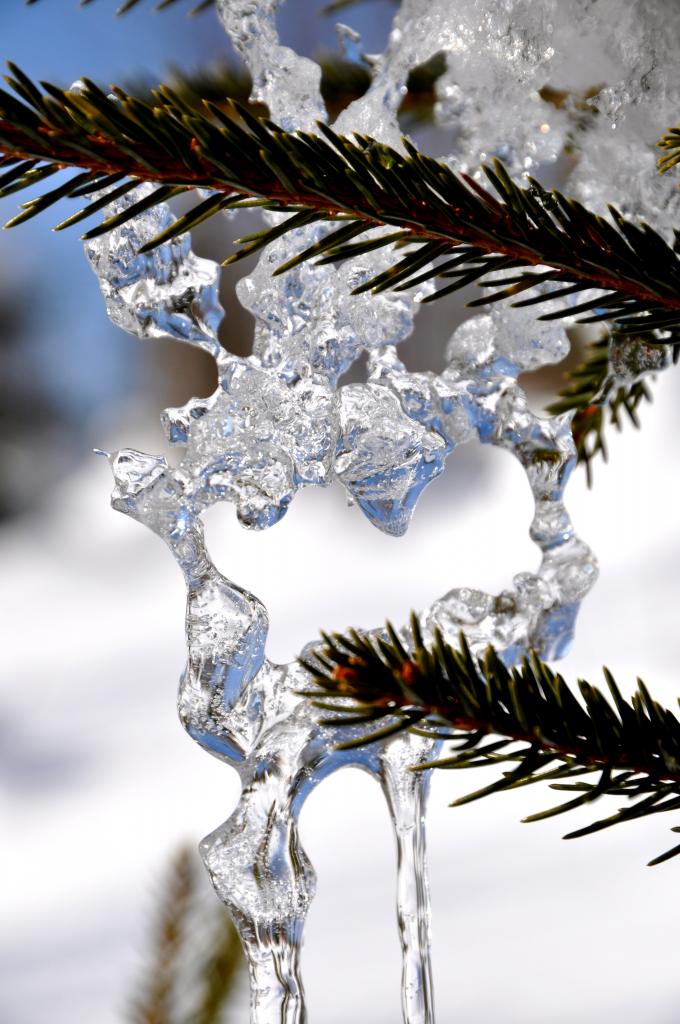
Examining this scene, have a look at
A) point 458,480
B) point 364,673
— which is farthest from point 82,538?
point 364,673

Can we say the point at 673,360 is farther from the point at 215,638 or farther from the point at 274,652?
the point at 274,652

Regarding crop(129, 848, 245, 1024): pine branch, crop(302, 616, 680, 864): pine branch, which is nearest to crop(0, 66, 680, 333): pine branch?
crop(302, 616, 680, 864): pine branch

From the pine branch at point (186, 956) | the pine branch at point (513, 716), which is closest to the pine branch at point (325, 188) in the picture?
the pine branch at point (513, 716)

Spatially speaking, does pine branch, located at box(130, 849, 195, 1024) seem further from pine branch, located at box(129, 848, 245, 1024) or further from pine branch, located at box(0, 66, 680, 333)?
pine branch, located at box(0, 66, 680, 333)

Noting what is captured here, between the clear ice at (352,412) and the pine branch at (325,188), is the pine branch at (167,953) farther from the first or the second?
the pine branch at (325,188)

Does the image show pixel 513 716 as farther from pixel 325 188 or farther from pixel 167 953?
pixel 167 953

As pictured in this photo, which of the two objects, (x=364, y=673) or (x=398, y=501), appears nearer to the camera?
(x=364, y=673)

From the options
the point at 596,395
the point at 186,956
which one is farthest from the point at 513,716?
the point at 186,956
